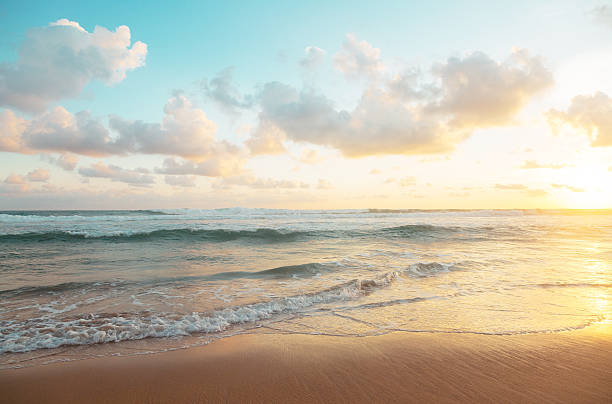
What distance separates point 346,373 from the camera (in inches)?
132

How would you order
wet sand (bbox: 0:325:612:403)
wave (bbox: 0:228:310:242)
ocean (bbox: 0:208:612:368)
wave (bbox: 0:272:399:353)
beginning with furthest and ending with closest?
wave (bbox: 0:228:310:242), ocean (bbox: 0:208:612:368), wave (bbox: 0:272:399:353), wet sand (bbox: 0:325:612:403)

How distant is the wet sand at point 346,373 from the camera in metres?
2.96

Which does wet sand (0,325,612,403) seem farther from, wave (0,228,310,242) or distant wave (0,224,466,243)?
wave (0,228,310,242)

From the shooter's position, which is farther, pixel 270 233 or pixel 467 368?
pixel 270 233

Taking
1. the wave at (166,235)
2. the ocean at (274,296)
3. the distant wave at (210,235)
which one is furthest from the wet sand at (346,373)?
the wave at (166,235)

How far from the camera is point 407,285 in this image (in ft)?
24.0

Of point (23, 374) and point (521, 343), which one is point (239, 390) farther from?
point (521, 343)

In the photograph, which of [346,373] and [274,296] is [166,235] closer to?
[274,296]

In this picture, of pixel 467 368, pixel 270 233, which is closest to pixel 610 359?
pixel 467 368

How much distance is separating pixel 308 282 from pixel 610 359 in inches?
209

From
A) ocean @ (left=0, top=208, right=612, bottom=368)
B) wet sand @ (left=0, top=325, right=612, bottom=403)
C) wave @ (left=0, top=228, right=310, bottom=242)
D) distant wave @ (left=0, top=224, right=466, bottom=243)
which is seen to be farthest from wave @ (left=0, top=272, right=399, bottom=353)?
wave @ (left=0, top=228, right=310, bottom=242)

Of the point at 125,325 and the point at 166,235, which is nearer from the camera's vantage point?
the point at 125,325

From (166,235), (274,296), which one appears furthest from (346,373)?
(166,235)

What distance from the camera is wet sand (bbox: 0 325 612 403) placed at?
9.70 feet
